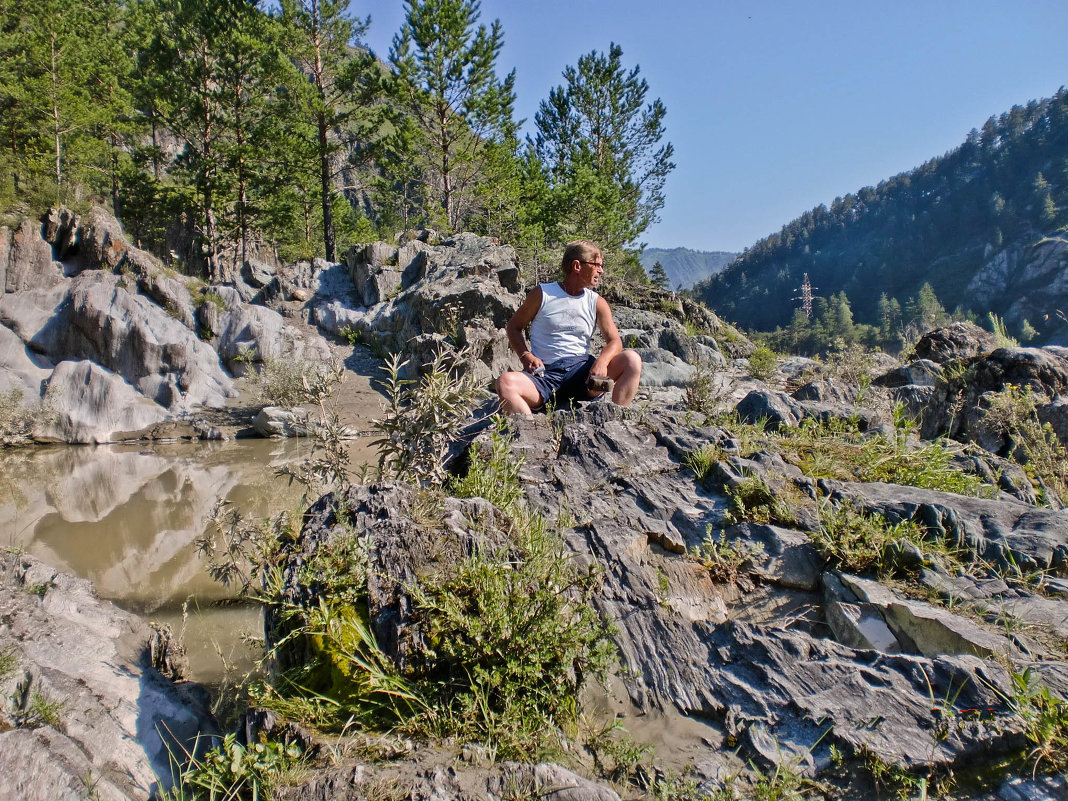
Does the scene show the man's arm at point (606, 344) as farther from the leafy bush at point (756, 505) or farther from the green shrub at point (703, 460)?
the leafy bush at point (756, 505)

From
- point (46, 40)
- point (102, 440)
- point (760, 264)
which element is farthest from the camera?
point (760, 264)

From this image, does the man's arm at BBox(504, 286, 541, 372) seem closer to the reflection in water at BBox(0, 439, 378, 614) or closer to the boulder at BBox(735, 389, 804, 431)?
the reflection in water at BBox(0, 439, 378, 614)

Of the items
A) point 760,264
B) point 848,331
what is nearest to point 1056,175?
point 760,264

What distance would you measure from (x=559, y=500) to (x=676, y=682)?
1.22m

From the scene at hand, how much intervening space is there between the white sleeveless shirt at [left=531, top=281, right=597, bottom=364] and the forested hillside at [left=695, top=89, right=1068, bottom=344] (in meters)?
77.6

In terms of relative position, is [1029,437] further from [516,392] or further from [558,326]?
[516,392]

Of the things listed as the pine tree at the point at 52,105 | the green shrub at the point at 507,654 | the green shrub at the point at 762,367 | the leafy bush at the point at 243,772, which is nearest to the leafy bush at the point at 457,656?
the green shrub at the point at 507,654

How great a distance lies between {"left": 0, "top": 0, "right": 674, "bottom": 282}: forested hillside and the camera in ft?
67.6

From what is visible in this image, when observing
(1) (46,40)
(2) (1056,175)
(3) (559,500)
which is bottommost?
(3) (559,500)

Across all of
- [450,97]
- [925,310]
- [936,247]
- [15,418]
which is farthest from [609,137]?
[936,247]

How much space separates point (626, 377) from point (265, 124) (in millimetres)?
21951

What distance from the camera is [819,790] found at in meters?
1.62

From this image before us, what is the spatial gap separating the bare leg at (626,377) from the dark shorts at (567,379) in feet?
0.81

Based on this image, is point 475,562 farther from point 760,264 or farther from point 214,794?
point 760,264
